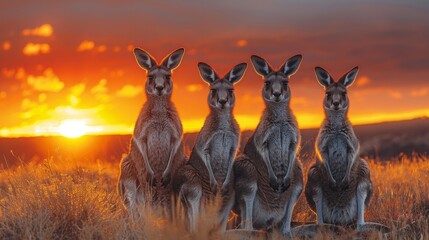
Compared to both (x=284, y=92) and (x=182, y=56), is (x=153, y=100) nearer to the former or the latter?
(x=182, y=56)

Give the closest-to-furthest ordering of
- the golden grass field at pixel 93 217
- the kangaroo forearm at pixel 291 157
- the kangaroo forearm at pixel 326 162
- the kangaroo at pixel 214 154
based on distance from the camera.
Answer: the golden grass field at pixel 93 217 < the kangaroo at pixel 214 154 < the kangaroo forearm at pixel 291 157 < the kangaroo forearm at pixel 326 162

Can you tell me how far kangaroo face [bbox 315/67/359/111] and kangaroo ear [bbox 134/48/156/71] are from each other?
2369 mm

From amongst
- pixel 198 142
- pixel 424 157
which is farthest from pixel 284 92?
pixel 424 157

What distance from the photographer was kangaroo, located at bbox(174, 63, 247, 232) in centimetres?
925

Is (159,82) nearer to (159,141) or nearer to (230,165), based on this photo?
(159,141)

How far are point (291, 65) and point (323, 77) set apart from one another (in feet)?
1.84

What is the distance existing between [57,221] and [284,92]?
3.51 metres

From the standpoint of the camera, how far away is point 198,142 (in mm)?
9664

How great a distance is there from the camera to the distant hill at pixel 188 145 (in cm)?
1285

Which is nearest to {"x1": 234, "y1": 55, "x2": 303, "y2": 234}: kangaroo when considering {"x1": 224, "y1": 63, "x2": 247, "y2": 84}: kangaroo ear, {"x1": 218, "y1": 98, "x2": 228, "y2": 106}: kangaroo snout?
{"x1": 224, "y1": 63, "x2": 247, "y2": 84}: kangaroo ear

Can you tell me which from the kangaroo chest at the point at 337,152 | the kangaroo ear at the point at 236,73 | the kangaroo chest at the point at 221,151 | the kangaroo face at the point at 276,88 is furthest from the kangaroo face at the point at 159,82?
the kangaroo chest at the point at 337,152

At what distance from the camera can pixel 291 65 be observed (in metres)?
9.90

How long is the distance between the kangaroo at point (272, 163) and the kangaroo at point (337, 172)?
0.32m

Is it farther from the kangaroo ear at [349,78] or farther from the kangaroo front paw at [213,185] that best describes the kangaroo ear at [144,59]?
the kangaroo ear at [349,78]
